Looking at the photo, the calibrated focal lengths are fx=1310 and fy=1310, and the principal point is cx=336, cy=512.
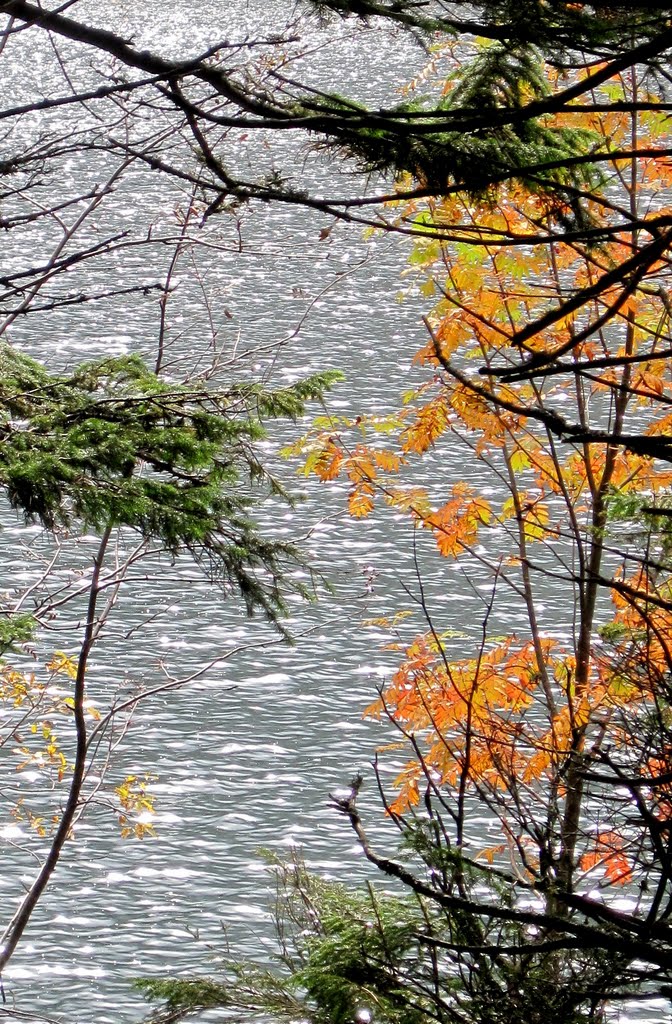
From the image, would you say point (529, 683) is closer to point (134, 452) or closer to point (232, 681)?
point (134, 452)

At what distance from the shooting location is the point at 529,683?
→ 8469 millimetres

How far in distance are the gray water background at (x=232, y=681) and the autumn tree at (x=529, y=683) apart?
1.05 m

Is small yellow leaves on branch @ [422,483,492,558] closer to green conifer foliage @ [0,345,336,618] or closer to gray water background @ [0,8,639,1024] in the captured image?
gray water background @ [0,8,639,1024]

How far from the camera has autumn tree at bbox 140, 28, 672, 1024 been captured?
2.59 meters

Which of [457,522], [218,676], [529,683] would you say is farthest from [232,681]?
[529,683]

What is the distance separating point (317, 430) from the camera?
31.1ft

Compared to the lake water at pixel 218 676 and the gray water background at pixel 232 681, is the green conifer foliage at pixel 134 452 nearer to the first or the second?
the lake water at pixel 218 676

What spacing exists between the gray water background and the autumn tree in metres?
1.05

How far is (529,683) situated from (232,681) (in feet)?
39.1

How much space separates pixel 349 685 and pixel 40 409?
46.6 feet

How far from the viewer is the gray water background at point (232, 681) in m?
14.1

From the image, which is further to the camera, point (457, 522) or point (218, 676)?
point (218, 676)

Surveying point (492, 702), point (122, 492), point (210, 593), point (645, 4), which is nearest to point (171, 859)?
point (210, 593)

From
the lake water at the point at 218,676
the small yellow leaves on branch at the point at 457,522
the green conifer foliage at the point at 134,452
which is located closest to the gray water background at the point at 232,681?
the lake water at the point at 218,676
